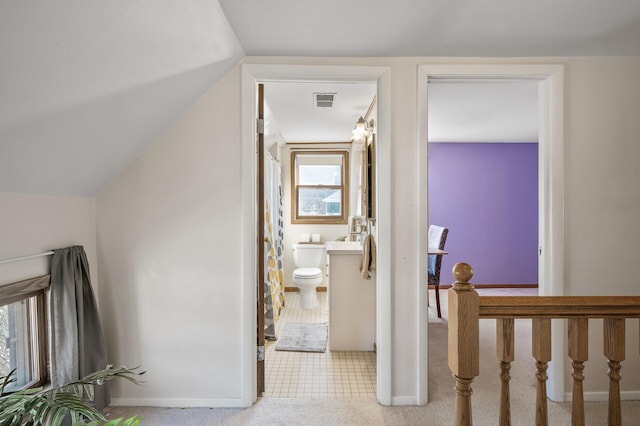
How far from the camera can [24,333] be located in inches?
68.9

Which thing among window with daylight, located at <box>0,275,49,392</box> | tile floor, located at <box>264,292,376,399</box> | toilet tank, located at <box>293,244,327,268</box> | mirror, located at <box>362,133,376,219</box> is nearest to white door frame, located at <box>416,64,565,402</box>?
tile floor, located at <box>264,292,376,399</box>

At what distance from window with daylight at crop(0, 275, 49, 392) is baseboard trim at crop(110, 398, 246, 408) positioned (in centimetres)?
49

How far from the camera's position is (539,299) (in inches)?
43.1

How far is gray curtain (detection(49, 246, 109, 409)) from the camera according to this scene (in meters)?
1.76

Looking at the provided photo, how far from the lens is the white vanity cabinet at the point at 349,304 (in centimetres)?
296

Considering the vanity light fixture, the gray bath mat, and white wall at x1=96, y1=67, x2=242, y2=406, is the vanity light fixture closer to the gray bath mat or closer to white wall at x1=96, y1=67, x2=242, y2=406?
white wall at x1=96, y1=67, x2=242, y2=406

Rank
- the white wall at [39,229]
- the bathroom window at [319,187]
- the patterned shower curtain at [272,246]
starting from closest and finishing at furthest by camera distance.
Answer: the white wall at [39,229]
the patterned shower curtain at [272,246]
the bathroom window at [319,187]

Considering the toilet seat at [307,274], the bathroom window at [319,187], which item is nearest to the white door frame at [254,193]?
the toilet seat at [307,274]

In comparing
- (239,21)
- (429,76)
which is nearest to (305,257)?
(429,76)

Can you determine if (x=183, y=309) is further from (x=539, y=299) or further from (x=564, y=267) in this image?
(x=564, y=267)

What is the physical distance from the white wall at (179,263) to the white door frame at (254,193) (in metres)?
0.05

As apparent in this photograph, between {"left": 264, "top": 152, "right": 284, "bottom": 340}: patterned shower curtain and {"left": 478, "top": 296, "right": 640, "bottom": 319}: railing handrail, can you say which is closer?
{"left": 478, "top": 296, "right": 640, "bottom": 319}: railing handrail

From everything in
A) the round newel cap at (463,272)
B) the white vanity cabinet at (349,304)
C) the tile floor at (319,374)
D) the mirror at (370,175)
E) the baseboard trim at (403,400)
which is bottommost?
the tile floor at (319,374)

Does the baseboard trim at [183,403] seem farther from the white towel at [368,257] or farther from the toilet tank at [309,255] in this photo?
the toilet tank at [309,255]
